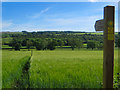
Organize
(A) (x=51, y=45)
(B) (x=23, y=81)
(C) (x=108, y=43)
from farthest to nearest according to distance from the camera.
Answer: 1. (A) (x=51, y=45)
2. (B) (x=23, y=81)
3. (C) (x=108, y=43)

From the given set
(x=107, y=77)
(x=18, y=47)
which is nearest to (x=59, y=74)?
(x=107, y=77)

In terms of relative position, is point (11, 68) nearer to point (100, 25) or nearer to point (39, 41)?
point (39, 41)

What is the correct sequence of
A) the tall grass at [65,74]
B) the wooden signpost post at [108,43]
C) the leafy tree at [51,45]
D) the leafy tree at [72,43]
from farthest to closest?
the leafy tree at [72,43] < the leafy tree at [51,45] < the tall grass at [65,74] < the wooden signpost post at [108,43]

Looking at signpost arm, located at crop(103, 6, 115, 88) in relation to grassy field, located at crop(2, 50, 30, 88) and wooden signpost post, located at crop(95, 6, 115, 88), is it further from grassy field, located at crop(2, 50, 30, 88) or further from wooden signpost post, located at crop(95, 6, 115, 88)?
grassy field, located at crop(2, 50, 30, 88)

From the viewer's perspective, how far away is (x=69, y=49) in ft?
→ 11.7

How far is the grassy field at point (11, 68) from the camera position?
2.26m

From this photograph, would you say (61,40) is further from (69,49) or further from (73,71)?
(73,71)

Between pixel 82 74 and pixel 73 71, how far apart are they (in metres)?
0.18

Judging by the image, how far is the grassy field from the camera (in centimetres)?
226

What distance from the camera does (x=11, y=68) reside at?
245 cm

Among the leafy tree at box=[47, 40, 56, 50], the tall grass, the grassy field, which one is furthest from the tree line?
the tall grass

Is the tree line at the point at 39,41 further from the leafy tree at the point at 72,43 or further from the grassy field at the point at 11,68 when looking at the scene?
the grassy field at the point at 11,68

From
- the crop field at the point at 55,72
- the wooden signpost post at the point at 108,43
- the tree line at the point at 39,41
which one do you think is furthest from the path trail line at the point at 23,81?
the wooden signpost post at the point at 108,43

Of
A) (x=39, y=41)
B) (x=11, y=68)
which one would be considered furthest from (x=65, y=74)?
(x=39, y=41)
